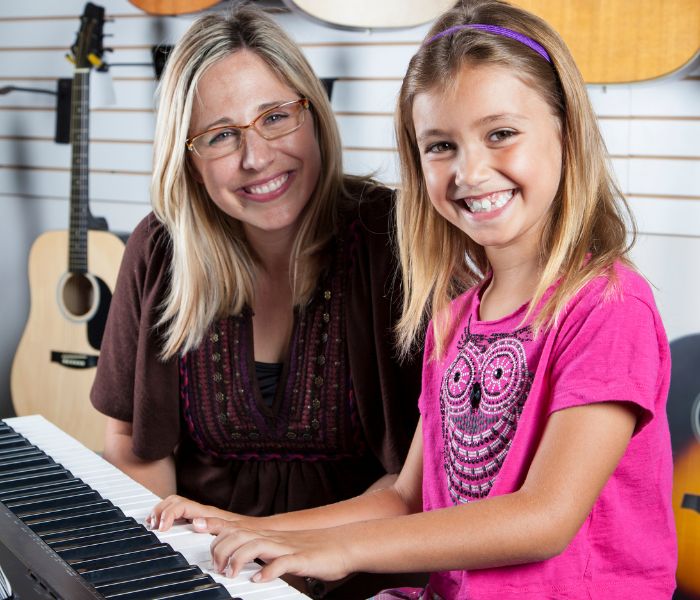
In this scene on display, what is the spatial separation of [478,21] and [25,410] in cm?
285

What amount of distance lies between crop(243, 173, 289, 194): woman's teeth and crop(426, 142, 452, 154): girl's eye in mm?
597

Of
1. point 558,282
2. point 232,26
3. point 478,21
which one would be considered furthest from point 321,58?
point 558,282

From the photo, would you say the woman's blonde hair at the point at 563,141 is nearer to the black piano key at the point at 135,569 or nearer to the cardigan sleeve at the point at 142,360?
the black piano key at the point at 135,569

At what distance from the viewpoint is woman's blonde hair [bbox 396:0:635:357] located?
1449 mm

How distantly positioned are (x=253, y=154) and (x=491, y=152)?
27.0 inches

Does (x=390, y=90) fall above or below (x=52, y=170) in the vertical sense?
above

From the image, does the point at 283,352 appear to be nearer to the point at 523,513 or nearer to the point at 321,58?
the point at 523,513

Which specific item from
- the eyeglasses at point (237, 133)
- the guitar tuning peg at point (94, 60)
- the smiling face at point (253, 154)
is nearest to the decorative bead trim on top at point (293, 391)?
the smiling face at point (253, 154)

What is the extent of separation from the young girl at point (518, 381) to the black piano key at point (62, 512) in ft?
0.39

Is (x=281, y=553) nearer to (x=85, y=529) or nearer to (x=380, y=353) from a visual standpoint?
(x=85, y=529)

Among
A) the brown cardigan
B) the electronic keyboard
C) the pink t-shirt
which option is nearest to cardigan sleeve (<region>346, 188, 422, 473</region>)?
the brown cardigan

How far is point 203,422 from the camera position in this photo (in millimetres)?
2137

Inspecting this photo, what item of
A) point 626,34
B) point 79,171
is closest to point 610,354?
point 626,34

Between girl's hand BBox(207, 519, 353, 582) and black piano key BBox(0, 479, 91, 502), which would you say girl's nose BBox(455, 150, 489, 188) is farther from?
black piano key BBox(0, 479, 91, 502)
